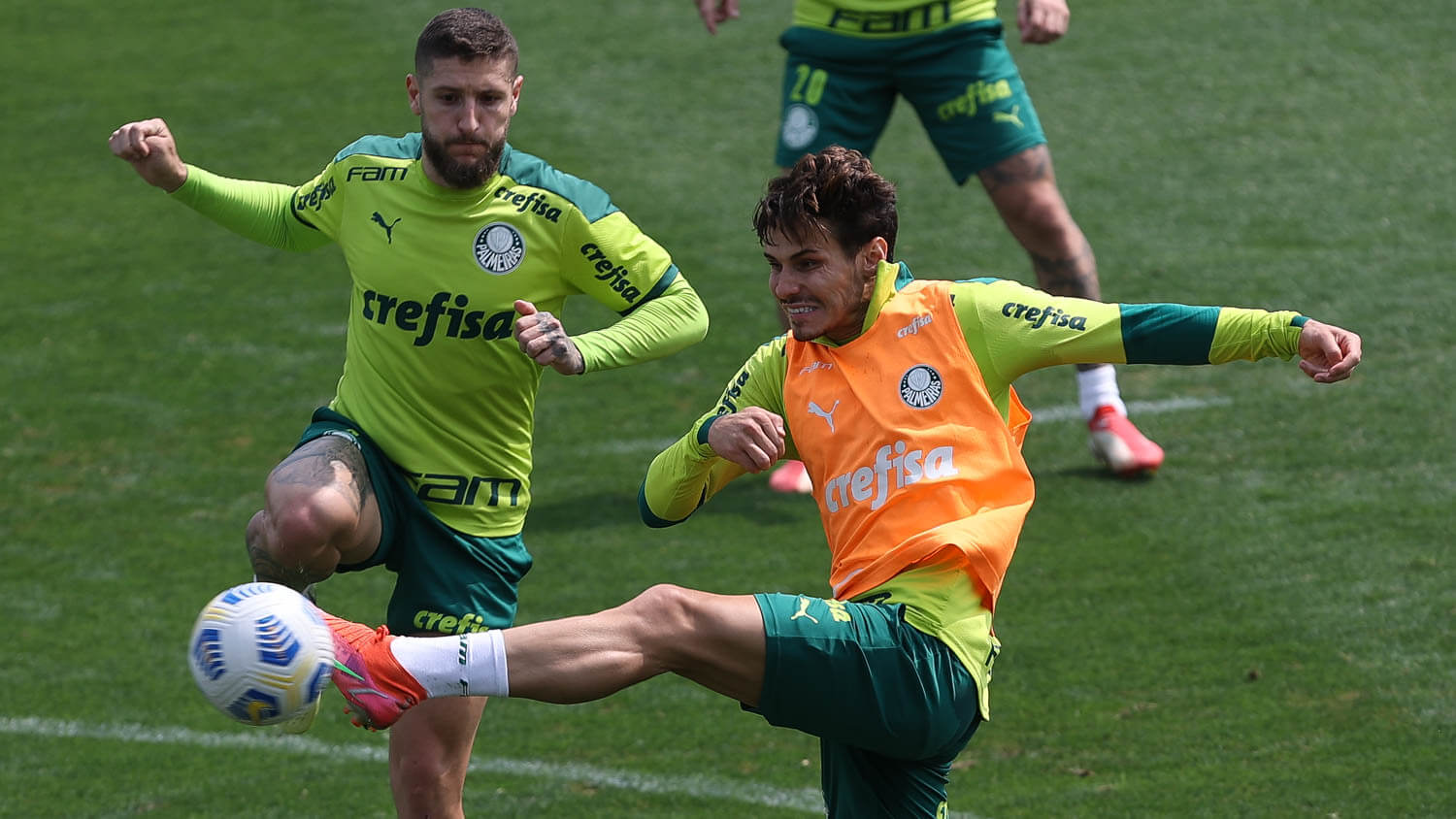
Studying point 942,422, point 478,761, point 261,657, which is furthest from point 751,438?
point 478,761

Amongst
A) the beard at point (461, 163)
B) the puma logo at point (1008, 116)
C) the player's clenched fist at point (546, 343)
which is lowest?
the puma logo at point (1008, 116)

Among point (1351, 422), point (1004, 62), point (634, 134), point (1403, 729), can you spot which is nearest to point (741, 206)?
point (634, 134)

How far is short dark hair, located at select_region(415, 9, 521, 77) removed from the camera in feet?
18.0

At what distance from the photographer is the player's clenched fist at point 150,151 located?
5.72 m

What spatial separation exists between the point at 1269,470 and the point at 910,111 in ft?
15.7

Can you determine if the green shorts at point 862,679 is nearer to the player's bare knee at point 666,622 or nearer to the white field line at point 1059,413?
the player's bare knee at point 666,622

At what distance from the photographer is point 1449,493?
26.8 feet

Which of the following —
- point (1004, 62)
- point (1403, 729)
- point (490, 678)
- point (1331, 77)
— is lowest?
point (1331, 77)

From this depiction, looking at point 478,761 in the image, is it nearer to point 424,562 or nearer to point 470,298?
point 424,562

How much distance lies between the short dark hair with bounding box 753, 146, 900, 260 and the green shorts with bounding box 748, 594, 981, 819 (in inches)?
39.2

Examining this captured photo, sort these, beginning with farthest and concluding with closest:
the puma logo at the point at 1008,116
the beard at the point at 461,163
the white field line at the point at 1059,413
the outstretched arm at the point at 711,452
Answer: the white field line at the point at 1059,413 → the puma logo at the point at 1008,116 → the beard at the point at 461,163 → the outstretched arm at the point at 711,452

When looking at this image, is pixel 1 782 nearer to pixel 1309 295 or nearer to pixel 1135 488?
pixel 1135 488

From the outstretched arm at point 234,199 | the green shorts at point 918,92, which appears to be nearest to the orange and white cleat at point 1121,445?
the green shorts at point 918,92

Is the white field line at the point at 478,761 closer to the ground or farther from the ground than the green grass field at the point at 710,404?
farther from the ground
